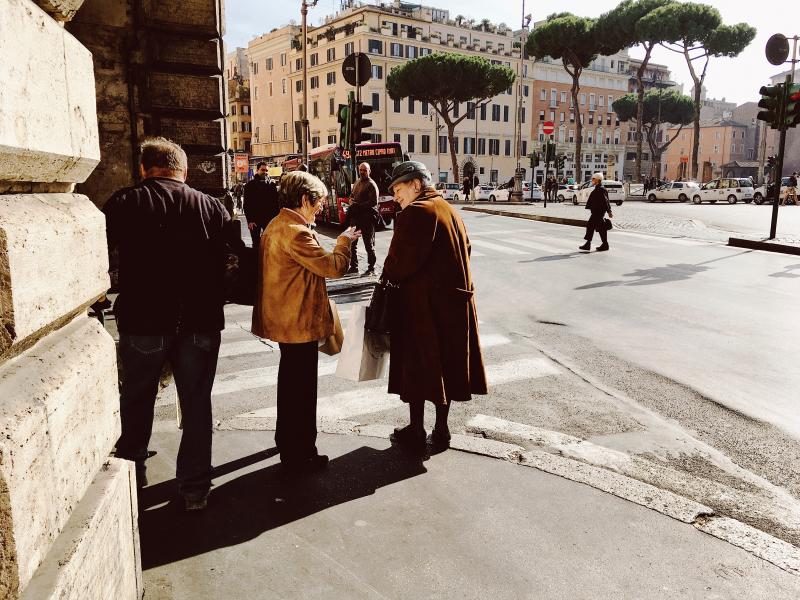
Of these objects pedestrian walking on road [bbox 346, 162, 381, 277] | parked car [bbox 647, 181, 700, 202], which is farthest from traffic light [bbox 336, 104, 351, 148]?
parked car [bbox 647, 181, 700, 202]

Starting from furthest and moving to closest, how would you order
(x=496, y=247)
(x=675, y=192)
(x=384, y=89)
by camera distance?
1. (x=384, y=89)
2. (x=675, y=192)
3. (x=496, y=247)

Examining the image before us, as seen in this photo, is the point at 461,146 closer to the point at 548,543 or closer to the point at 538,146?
the point at 538,146

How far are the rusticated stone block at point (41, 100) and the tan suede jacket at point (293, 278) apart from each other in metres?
1.65

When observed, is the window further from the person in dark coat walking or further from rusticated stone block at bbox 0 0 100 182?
rusticated stone block at bbox 0 0 100 182

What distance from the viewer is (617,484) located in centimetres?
367

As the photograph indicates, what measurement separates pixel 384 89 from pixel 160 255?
66587 mm

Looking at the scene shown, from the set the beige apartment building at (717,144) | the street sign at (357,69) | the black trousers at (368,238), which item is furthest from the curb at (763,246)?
the beige apartment building at (717,144)

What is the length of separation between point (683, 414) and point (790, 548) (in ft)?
6.54

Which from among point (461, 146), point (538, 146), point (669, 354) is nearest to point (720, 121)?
point (538, 146)

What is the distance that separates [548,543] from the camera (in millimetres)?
3057

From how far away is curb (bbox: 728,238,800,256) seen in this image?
14.9m

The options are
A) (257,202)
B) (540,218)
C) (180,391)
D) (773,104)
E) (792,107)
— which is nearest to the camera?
(180,391)

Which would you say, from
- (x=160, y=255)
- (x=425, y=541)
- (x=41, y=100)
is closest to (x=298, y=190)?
(x=160, y=255)

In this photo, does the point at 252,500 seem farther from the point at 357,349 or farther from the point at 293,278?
the point at 293,278
